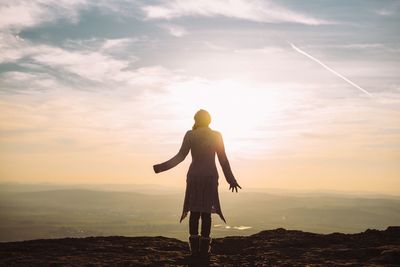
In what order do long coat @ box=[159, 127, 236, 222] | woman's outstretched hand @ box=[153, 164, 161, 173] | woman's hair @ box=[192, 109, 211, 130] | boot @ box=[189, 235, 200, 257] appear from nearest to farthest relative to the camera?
boot @ box=[189, 235, 200, 257] → long coat @ box=[159, 127, 236, 222] → woman's outstretched hand @ box=[153, 164, 161, 173] → woman's hair @ box=[192, 109, 211, 130]

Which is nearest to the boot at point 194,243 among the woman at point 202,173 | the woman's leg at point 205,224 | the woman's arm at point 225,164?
the woman at point 202,173

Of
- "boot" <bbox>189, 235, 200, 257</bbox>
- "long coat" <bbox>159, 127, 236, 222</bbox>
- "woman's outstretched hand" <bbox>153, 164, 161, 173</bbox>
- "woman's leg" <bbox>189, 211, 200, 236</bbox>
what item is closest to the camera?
"boot" <bbox>189, 235, 200, 257</bbox>

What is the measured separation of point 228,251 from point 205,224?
4.01 ft

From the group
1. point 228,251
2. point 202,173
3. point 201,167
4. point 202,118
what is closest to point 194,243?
point 228,251

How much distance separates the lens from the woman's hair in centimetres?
964

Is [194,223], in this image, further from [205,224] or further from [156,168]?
[156,168]

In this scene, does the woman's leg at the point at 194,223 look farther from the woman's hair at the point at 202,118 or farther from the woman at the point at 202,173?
the woman's hair at the point at 202,118

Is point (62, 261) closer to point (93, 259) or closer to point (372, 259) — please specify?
point (93, 259)

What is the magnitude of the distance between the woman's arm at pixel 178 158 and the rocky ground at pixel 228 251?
6.11ft

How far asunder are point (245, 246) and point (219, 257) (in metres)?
1.57

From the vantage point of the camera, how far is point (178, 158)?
9.68m

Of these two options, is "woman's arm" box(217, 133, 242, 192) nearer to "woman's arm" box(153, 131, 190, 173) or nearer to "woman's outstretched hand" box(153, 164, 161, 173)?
"woman's arm" box(153, 131, 190, 173)

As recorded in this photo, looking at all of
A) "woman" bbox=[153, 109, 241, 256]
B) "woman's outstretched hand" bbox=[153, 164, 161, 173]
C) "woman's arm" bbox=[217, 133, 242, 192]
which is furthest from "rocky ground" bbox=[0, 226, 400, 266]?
"woman's outstretched hand" bbox=[153, 164, 161, 173]

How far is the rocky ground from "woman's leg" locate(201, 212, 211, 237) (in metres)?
0.51
